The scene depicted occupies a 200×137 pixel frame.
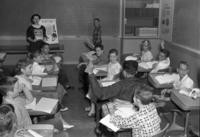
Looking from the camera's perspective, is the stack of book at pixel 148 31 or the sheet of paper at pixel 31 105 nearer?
the sheet of paper at pixel 31 105

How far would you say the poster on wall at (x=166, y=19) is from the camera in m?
6.26

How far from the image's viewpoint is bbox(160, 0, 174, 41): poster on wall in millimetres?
6262

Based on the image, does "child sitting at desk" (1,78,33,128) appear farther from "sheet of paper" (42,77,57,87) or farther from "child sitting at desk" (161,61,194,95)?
"child sitting at desk" (161,61,194,95)

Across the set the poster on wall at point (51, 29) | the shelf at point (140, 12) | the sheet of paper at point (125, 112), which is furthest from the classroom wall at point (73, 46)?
the sheet of paper at point (125, 112)

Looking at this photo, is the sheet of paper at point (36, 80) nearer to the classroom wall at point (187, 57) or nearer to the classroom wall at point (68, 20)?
the classroom wall at point (187, 57)

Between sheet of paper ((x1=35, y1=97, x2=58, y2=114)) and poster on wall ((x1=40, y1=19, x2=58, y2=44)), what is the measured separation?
4023 millimetres

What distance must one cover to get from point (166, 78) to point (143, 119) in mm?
1858

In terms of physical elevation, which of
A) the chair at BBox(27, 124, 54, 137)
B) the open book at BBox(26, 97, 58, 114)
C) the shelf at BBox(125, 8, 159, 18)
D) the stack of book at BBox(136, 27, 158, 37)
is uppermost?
the shelf at BBox(125, 8, 159, 18)

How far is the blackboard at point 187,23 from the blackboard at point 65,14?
2002mm

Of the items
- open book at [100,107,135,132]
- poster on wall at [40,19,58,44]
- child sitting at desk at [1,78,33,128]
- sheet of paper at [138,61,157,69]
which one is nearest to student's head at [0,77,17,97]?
child sitting at desk at [1,78,33,128]

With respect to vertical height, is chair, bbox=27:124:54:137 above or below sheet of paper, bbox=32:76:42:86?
below

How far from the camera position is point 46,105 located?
106 inches

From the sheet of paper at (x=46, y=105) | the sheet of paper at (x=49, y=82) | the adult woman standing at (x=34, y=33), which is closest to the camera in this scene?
the sheet of paper at (x=46, y=105)

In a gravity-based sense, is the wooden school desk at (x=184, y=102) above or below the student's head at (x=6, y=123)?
below
